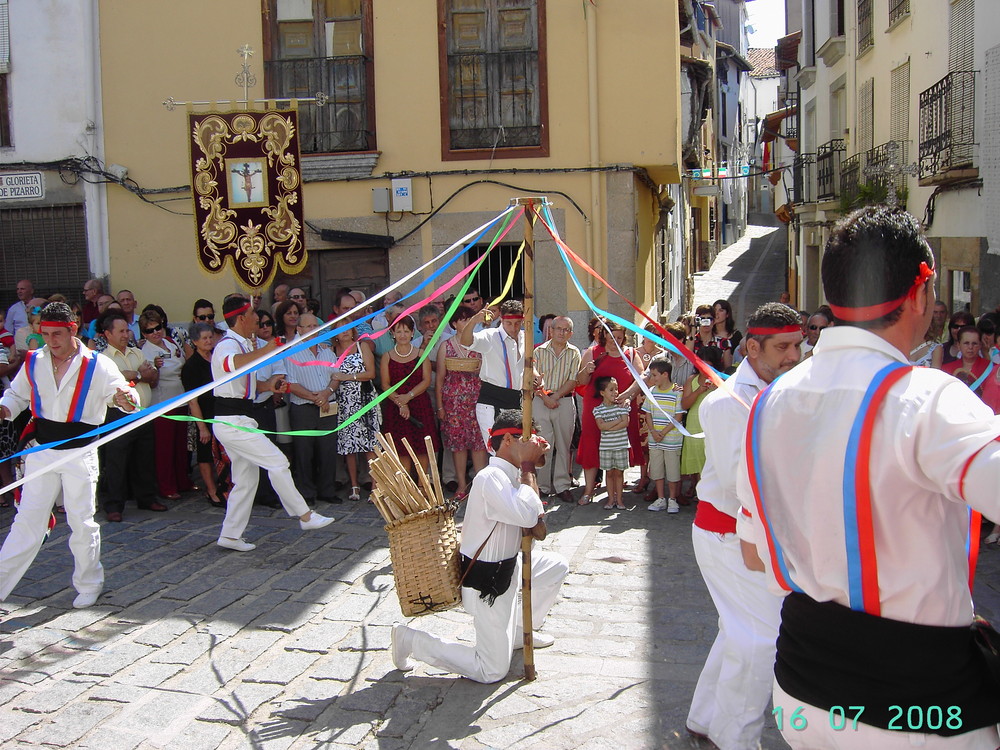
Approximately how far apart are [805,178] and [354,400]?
53.5 feet

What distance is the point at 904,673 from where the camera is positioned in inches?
91.1

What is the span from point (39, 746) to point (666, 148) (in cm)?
960

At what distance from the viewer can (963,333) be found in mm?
8266

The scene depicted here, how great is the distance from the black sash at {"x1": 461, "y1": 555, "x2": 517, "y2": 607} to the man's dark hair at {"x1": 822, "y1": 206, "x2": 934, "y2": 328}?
2839 mm

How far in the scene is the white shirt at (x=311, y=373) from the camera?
9.11m

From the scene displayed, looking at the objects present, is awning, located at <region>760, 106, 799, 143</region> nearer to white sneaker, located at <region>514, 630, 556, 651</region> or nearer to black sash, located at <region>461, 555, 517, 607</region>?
white sneaker, located at <region>514, 630, 556, 651</region>

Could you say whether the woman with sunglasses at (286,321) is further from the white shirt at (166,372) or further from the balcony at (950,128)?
the balcony at (950,128)

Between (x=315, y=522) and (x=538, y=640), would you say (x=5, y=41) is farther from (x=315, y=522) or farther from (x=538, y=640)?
(x=538, y=640)

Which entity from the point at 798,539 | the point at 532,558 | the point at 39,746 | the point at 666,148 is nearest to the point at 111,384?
the point at 39,746

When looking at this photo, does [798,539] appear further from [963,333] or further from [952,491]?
[963,333]

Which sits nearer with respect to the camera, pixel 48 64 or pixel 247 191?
pixel 247 191

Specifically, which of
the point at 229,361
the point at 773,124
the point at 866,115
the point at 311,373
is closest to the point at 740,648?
the point at 229,361

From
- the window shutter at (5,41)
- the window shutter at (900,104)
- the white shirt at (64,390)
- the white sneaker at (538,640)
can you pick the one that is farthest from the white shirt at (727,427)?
the window shutter at (900,104)

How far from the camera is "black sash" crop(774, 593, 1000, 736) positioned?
2.30 m
